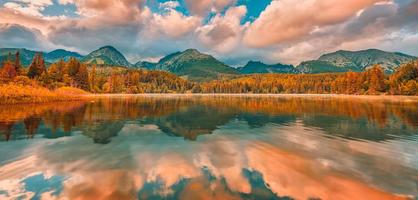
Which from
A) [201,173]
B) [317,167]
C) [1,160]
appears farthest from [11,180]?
[317,167]

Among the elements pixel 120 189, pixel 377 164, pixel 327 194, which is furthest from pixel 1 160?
pixel 377 164

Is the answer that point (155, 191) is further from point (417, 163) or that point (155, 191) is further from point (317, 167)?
point (417, 163)

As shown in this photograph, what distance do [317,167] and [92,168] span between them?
13291 mm

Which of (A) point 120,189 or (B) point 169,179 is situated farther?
(B) point 169,179

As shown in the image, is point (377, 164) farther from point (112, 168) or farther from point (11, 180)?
Answer: point (11, 180)

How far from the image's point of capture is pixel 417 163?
15508 mm

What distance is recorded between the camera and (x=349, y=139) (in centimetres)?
2314

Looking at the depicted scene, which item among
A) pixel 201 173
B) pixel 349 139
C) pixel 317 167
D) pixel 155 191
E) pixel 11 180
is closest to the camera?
pixel 155 191

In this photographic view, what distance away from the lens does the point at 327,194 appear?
10.7m

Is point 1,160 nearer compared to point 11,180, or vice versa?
point 11,180

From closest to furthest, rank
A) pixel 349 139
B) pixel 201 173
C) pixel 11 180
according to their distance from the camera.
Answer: pixel 11 180
pixel 201 173
pixel 349 139

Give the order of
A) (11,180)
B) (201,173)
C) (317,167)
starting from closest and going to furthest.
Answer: (11,180), (201,173), (317,167)

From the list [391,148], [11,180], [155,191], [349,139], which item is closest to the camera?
[155,191]

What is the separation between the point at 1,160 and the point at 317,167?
19481mm
